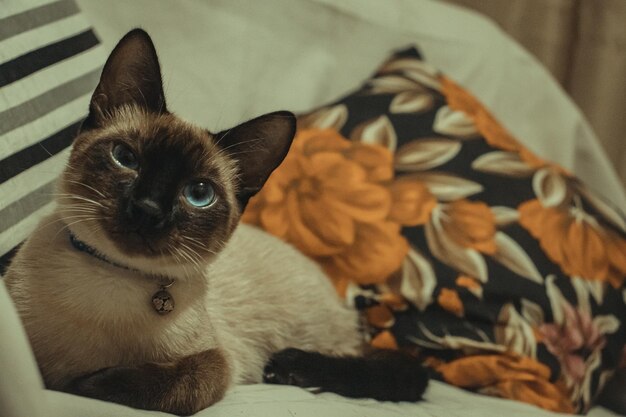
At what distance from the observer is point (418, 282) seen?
4.42 feet

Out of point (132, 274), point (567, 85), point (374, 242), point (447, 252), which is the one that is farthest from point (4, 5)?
point (567, 85)

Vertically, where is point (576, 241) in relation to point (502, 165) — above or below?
below

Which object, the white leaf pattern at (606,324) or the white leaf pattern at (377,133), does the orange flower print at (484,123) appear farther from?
the white leaf pattern at (606,324)

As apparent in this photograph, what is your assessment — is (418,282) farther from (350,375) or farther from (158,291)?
(158,291)

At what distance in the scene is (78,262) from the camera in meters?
0.85

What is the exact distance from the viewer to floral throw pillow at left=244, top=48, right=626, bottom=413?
1.33m

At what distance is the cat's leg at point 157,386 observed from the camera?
0.79m

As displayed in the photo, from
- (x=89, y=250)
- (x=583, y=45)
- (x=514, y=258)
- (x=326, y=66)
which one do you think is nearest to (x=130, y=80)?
(x=89, y=250)

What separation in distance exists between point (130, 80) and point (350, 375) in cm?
52

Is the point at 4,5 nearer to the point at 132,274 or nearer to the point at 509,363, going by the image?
the point at 132,274

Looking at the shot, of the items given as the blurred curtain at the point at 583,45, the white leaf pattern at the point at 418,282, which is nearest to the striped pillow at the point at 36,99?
the white leaf pattern at the point at 418,282

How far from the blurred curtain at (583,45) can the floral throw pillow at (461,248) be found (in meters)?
0.73

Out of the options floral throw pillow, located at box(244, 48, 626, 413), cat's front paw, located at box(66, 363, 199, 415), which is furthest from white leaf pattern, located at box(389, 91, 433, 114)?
cat's front paw, located at box(66, 363, 199, 415)

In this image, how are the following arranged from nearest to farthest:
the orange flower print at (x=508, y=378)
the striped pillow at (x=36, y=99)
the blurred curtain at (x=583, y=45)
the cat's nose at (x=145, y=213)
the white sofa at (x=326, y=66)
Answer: the cat's nose at (x=145, y=213), the striped pillow at (x=36, y=99), the white sofa at (x=326, y=66), the orange flower print at (x=508, y=378), the blurred curtain at (x=583, y=45)
